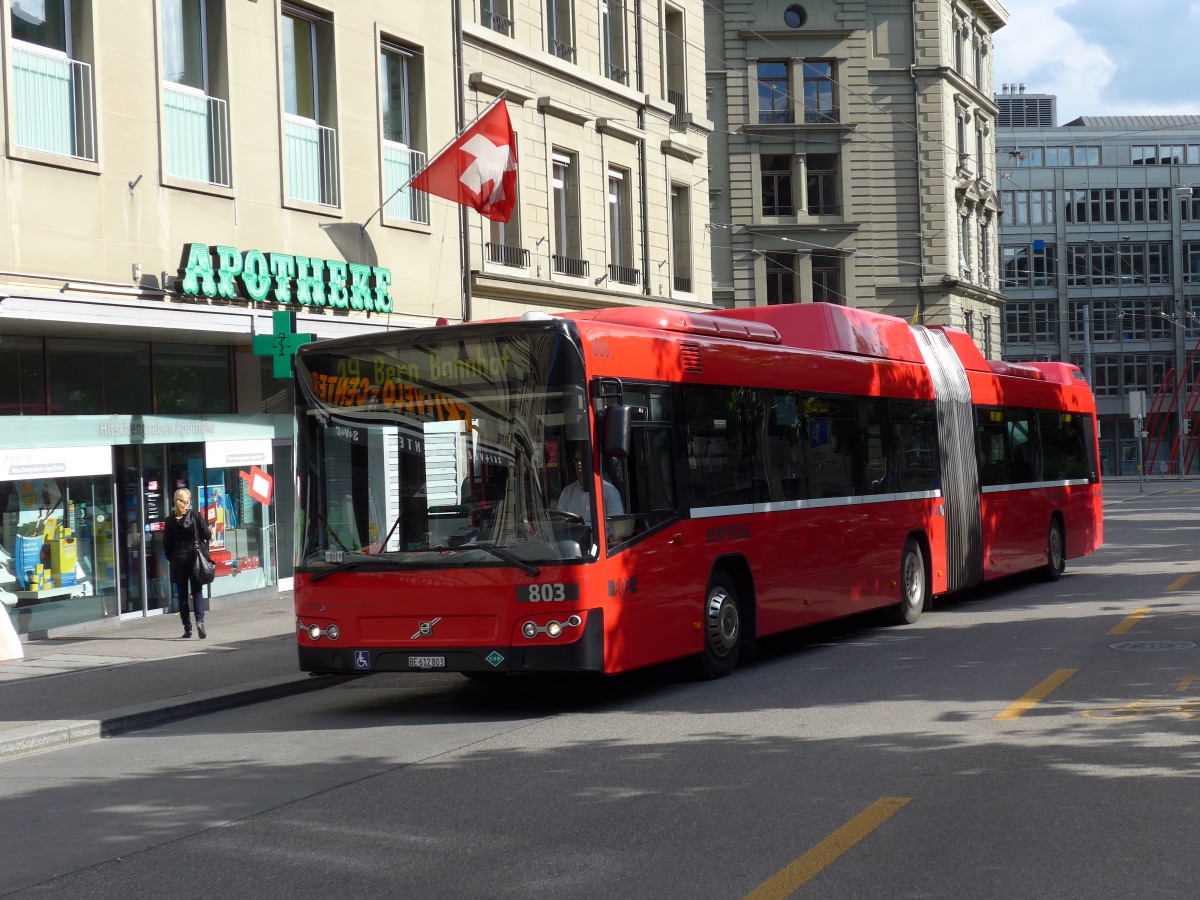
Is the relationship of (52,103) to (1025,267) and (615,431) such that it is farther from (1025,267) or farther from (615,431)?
(1025,267)

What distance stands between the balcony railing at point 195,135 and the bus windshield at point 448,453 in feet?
25.8

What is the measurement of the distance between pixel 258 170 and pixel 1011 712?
12806mm

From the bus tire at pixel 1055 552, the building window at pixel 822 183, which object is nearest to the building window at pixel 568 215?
the bus tire at pixel 1055 552

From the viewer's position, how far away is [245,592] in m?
20.0

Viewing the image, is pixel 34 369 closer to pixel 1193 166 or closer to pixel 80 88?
pixel 80 88

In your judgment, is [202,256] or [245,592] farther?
[245,592]

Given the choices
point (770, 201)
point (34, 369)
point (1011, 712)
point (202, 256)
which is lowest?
point (1011, 712)

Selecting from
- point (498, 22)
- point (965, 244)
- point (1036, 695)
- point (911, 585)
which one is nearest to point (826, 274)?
point (965, 244)

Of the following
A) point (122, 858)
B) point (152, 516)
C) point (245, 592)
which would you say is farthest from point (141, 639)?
point (122, 858)

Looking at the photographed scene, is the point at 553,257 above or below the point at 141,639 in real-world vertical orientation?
above

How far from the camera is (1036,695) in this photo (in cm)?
1062

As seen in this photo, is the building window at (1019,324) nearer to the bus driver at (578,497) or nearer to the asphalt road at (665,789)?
the asphalt road at (665,789)

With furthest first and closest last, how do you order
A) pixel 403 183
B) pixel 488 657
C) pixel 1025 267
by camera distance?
pixel 1025 267 → pixel 403 183 → pixel 488 657

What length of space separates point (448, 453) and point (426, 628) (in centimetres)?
125
